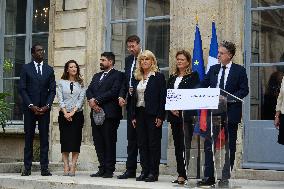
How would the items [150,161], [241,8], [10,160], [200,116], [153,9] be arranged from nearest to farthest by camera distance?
[200,116]
[150,161]
[241,8]
[153,9]
[10,160]

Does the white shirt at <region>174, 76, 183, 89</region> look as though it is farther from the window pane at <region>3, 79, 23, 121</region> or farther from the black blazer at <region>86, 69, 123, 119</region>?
the window pane at <region>3, 79, 23, 121</region>

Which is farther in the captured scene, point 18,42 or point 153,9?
point 18,42

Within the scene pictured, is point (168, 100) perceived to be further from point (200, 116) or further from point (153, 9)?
point (153, 9)

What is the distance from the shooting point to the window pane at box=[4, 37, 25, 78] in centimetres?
1209

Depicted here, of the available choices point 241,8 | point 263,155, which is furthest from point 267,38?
point 263,155

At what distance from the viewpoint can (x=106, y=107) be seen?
853 centimetres

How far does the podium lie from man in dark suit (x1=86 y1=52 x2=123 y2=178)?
1530 millimetres

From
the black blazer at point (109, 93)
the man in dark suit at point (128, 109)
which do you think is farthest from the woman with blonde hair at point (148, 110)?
the black blazer at point (109, 93)

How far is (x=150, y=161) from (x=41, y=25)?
502 centimetres

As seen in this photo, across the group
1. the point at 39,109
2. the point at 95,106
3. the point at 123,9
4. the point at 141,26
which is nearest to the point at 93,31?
the point at 123,9

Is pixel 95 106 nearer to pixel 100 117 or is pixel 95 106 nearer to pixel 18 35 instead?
pixel 100 117

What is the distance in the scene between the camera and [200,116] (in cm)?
707

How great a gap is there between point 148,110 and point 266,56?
231 centimetres

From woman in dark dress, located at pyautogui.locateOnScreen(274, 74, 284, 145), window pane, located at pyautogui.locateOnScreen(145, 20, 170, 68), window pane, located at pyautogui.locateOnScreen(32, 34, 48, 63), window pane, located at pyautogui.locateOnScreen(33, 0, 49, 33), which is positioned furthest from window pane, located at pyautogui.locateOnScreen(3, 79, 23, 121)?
woman in dark dress, located at pyautogui.locateOnScreen(274, 74, 284, 145)
